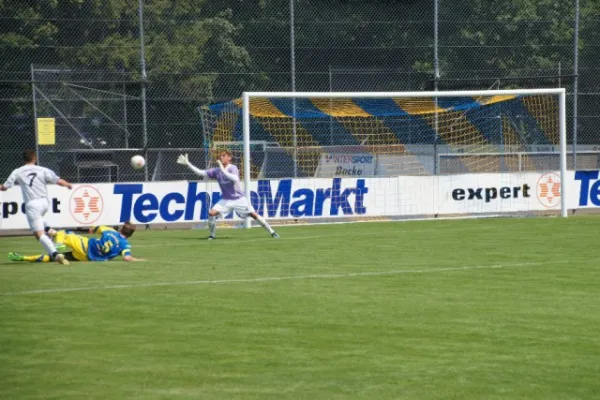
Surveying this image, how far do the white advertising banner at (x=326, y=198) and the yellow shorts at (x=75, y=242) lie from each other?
8.51 m

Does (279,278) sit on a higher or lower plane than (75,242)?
lower

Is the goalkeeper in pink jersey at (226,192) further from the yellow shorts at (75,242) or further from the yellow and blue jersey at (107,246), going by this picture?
the yellow shorts at (75,242)

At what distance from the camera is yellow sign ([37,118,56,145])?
30734 millimetres

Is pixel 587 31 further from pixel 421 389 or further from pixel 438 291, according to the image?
pixel 421 389

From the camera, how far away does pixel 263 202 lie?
29656 mm

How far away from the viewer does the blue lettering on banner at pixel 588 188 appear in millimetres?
32156

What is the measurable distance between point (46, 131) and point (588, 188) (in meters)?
14.9

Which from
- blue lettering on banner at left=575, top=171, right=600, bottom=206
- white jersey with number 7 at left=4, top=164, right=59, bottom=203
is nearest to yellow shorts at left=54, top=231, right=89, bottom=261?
white jersey with number 7 at left=4, top=164, right=59, bottom=203

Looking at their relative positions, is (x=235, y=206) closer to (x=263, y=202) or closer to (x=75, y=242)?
(x=263, y=202)

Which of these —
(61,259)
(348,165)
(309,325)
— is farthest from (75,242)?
(348,165)

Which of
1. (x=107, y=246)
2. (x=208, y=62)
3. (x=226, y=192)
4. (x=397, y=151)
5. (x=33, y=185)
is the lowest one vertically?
(x=107, y=246)

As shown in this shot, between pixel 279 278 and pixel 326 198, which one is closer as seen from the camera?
pixel 279 278

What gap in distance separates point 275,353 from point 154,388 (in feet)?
5.66

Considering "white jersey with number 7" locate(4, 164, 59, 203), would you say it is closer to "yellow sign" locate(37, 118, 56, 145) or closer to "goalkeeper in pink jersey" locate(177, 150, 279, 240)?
"goalkeeper in pink jersey" locate(177, 150, 279, 240)
